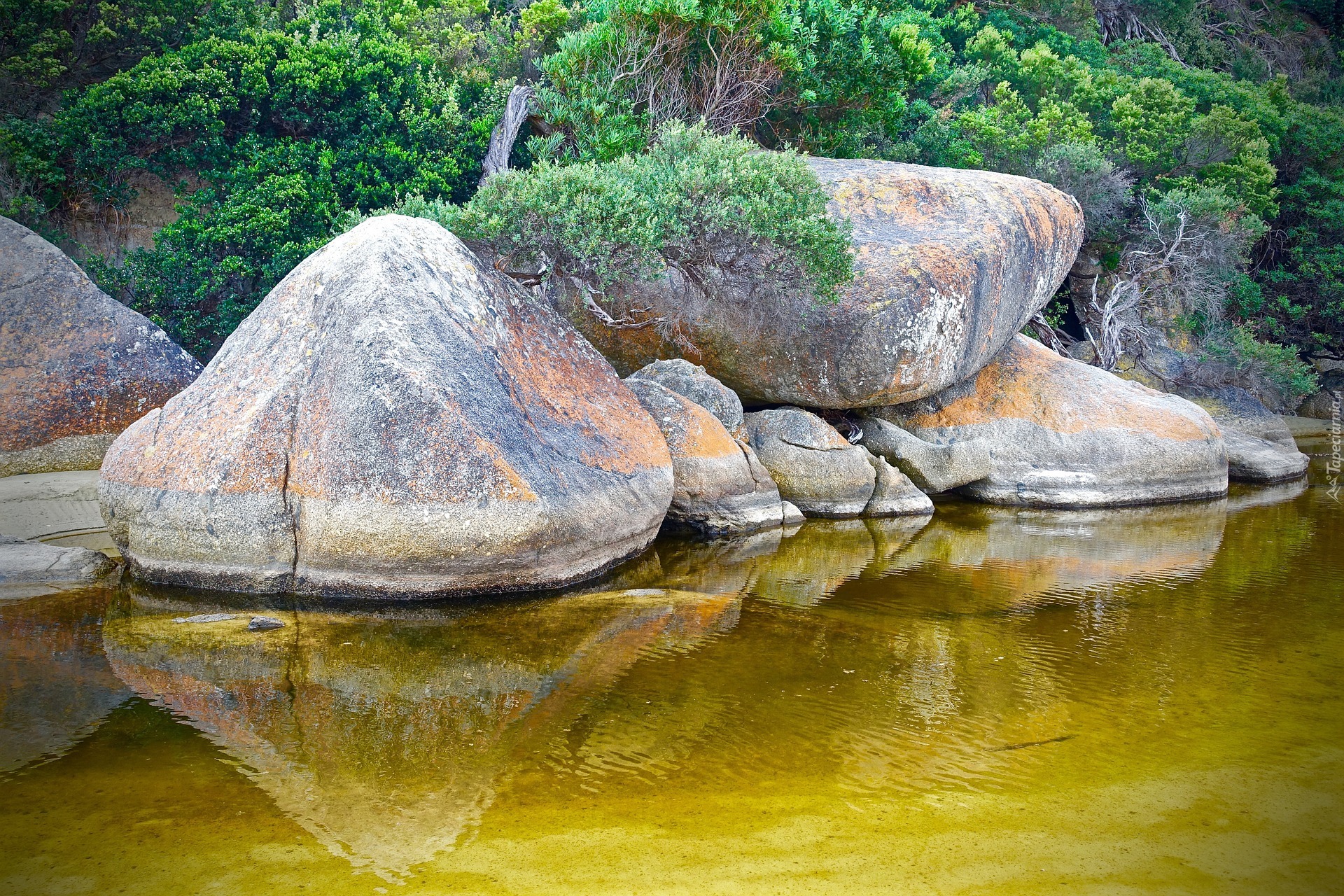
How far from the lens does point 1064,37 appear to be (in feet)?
82.3

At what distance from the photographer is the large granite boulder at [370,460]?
26.0 ft

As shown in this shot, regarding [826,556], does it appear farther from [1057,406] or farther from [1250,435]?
[1250,435]

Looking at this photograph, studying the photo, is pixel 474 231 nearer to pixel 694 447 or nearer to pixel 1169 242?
pixel 694 447

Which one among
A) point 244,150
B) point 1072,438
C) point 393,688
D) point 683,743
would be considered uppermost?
point 244,150

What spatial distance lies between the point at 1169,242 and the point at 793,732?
19.0 meters

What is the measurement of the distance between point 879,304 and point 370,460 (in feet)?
24.9

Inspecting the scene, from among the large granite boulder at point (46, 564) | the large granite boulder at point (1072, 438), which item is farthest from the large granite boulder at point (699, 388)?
the large granite boulder at point (46, 564)

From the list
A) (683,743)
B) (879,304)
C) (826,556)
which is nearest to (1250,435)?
(879,304)

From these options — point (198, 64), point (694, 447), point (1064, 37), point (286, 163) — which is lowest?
point (694, 447)

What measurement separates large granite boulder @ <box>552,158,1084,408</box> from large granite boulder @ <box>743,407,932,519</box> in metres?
1.04

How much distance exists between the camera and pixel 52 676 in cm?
623

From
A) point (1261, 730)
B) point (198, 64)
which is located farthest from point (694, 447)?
point (198, 64)

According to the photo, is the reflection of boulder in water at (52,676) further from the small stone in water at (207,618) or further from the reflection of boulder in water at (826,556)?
the reflection of boulder in water at (826,556)

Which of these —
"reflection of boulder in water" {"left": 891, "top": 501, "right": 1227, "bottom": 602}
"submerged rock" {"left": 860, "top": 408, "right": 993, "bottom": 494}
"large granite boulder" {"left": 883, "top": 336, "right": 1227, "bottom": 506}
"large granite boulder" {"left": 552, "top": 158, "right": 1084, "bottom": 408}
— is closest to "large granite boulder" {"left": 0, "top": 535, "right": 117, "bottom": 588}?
"large granite boulder" {"left": 552, "top": 158, "right": 1084, "bottom": 408}
